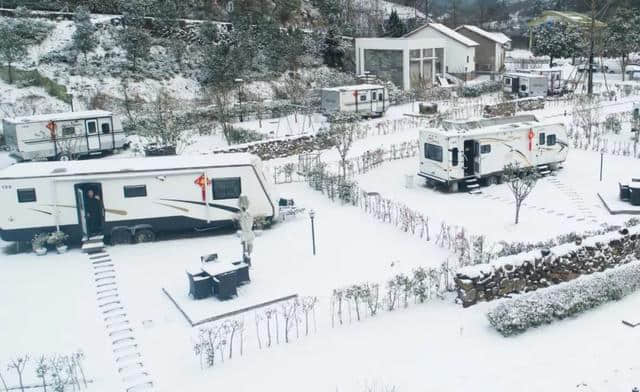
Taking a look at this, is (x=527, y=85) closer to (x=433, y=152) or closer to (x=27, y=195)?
(x=433, y=152)

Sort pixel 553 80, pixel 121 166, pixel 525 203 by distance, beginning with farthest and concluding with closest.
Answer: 1. pixel 553 80
2. pixel 525 203
3. pixel 121 166

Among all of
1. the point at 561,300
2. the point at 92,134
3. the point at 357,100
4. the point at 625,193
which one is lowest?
the point at 561,300

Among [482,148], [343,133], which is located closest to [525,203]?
[482,148]

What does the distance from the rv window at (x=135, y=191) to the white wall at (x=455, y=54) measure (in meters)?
31.9

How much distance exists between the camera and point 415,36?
144ft

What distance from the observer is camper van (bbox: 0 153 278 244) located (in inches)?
516

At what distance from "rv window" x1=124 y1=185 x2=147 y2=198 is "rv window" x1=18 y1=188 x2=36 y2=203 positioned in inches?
71.4

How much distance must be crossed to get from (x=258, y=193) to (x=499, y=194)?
677cm

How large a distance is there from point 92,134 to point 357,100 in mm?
12078

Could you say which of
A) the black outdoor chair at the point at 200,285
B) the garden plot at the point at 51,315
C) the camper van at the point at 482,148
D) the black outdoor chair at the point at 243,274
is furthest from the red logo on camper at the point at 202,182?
the camper van at the point at 482,148

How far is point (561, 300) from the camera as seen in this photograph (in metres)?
9.46

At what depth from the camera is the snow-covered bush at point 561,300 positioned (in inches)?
356

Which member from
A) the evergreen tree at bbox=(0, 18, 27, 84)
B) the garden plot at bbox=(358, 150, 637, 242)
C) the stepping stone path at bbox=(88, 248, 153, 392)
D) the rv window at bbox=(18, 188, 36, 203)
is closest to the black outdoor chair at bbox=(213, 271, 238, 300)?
the stepping stone path at bbox=(88, 248, 153, 392)

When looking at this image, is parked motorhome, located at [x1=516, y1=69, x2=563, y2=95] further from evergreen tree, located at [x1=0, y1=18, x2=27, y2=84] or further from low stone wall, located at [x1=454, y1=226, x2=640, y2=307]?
evergreen tree, located at [x1=0, y1=18, x2=27, y2=84]
